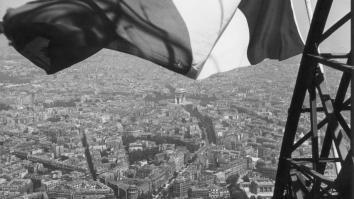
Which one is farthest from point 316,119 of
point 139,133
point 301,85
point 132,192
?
point 139,133

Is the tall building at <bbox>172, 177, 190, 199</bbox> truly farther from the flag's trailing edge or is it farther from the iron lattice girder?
the flag's trailing edge

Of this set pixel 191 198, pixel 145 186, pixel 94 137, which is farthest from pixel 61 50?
pixel 94 137

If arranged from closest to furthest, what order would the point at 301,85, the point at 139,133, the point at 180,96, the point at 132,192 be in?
the point at 301,85, the point at 132,192, the point at 139,133, the point at 180,96

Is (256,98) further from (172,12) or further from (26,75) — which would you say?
(172,12)

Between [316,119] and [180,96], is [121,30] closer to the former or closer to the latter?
[316,119]

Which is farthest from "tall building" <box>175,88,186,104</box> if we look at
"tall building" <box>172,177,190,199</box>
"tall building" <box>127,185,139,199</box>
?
"tall building" <box>127,185,139,199</box>

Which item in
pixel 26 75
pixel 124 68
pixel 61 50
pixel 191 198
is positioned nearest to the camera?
pixel 61 50
